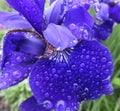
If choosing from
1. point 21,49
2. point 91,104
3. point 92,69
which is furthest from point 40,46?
point 91,104

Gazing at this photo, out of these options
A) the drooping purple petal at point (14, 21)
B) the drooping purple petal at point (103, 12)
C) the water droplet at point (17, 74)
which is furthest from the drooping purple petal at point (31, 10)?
the drooping purple petal at point (103, 12)

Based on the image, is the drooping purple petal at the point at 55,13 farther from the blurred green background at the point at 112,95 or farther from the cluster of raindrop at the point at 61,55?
the blurred green background at the point at 112,95

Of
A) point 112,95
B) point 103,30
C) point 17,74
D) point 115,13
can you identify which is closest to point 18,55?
point 17,74

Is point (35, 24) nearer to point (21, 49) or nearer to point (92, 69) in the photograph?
point (21, 49)

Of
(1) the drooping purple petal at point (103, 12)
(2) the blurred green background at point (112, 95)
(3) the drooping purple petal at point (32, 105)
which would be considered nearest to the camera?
(3) the drooping purple petal at point (32, 105)

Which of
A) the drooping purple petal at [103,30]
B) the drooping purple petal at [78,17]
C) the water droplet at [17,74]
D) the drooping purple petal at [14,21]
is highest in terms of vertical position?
the drooping purple petal at [14,21]

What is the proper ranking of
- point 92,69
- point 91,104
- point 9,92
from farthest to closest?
1. point 9,92
2. point 91,104
3. point 92,69

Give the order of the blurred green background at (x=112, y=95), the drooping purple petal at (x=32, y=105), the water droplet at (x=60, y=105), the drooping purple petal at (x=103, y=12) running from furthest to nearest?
the blurred green background at (x=112, y=95), the drooping purple petal at (x=103, y=12), the drooping purple petal at (x=32, y=105), the water droplet at (x=60, y=105)

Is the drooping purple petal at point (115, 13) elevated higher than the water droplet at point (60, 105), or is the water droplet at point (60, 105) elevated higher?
the water droplet at point (60, 105)
